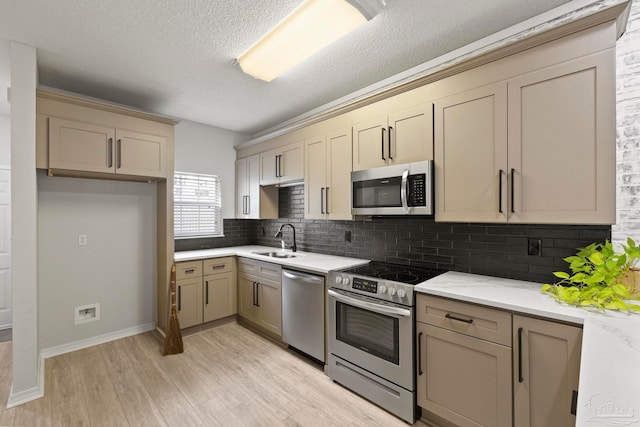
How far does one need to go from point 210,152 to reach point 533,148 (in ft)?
12.1

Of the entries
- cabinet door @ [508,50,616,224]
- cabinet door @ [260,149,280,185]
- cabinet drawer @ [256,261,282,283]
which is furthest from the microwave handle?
cabinet door @ [260,149,280,185]

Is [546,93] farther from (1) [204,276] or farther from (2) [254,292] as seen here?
(1) [204,276]

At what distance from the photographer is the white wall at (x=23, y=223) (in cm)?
213

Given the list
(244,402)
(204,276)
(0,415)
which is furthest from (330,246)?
(0,415)

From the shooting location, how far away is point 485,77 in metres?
1.90

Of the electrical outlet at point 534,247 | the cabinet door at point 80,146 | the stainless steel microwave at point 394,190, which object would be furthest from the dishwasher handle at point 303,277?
the cabinet door at point 80,146

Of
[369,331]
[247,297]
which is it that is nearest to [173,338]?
[247,297]

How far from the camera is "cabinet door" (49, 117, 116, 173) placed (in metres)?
2.50

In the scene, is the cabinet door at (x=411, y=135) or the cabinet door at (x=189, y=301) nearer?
Result: the cabinet door at (x=411, y=135)

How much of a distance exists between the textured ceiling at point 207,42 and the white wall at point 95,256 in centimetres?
105

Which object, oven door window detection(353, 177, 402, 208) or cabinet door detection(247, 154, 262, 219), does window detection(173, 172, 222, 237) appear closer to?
cabinet door detection(247, 154, 262, 219)

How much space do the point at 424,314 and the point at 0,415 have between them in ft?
9.77

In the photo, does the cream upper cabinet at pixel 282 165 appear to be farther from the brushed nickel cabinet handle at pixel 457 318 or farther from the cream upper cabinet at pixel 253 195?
the brushed nickel cabinet handle at pixel 457 318

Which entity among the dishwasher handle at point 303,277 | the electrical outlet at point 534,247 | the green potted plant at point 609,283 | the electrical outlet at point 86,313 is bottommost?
the electrical outlet at point 86,313
